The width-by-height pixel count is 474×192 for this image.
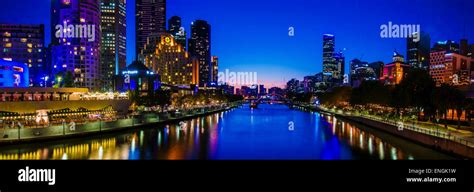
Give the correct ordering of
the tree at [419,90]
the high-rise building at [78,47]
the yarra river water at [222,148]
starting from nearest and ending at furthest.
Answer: the yarra river water at [222,148], the tree at [419,90], the high-rise building at [78,47]

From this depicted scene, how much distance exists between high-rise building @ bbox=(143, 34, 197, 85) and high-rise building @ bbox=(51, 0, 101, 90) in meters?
65.2

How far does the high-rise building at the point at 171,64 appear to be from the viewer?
7667 inches

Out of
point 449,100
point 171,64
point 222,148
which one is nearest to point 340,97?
point 449,100

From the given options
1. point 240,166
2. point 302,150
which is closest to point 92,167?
point 240,166

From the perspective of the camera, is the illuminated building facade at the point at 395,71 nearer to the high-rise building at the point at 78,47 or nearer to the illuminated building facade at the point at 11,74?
the high-rise building at the point at 78,47

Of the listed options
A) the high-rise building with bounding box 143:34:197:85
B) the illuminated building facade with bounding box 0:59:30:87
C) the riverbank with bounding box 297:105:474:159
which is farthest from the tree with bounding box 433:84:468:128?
the high-rise building with bounding box 143:34:197:85

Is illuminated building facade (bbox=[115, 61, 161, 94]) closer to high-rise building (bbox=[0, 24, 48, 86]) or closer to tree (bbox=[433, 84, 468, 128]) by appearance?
high-rise building (bbox=[0, 24, 48, 86])

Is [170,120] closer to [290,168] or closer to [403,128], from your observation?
[403,128]

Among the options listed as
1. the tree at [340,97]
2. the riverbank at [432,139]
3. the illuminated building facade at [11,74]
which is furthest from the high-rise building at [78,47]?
the riverbank at [432,139]

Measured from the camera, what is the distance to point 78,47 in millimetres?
123312

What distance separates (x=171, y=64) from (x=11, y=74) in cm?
12704

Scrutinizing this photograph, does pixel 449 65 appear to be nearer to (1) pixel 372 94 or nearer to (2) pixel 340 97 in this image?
(2) pixel 340 97

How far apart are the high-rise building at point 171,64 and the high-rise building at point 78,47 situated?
6521cm

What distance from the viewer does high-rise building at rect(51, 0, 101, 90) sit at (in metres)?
119
